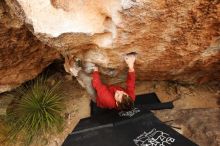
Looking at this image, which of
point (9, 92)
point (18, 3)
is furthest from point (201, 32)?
point (9, 92)

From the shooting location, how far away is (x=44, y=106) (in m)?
6.23

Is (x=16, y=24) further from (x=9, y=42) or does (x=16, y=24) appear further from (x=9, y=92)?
(x=9, y=92)

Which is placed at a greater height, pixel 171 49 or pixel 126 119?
pixel 171 49

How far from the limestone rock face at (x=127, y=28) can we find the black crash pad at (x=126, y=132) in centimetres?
73

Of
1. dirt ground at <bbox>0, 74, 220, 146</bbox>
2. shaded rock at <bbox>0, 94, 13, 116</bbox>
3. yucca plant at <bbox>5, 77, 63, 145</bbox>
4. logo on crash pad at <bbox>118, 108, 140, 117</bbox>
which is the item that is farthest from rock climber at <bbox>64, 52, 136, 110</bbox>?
shaded rock at <bbox>0, 94, 13, 116</bbox>

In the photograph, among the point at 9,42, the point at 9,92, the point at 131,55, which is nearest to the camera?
the point at 131,55

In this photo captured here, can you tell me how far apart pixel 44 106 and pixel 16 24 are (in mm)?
1416

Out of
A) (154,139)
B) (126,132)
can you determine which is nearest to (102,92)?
(126,132)

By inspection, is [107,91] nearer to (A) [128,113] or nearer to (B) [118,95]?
(B) [118,95]

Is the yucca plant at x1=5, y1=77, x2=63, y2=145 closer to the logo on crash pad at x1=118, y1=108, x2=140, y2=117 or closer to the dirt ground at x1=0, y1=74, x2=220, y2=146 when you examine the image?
the dirt ground at x1=0, y1=74, x2=220, y2=146

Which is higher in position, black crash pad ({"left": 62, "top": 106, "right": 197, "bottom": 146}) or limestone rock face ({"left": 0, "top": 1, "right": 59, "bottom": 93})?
limestone rock face ({"left": 0, "top": 1, "right": 59, "bottom": 93})

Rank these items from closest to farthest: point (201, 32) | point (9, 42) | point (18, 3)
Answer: point (18, 3), point (201, 32), point (9, 42)

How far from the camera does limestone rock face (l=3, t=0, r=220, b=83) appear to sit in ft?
15.1

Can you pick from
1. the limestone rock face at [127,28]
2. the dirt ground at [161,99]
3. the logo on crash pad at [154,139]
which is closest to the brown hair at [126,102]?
the logo on crash pad at [154,139]
